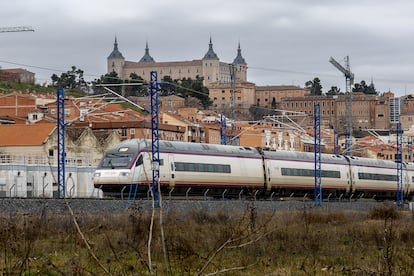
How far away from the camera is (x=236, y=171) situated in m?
45.4

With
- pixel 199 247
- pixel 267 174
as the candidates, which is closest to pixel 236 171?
pixel 267 174

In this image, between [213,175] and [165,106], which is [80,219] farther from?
[165,106]

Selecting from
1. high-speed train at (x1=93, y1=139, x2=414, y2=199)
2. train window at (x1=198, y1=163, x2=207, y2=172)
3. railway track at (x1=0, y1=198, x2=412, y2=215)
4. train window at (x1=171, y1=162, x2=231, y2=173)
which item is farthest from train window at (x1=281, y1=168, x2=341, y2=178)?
train window at (x1=198, y1=163, x2=207, y2=172)

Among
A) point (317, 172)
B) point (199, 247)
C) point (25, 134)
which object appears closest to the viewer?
point (199, 247)

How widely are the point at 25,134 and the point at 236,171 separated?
2532cm

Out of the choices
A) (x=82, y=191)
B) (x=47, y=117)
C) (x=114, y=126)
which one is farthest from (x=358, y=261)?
(x=47, y=117)

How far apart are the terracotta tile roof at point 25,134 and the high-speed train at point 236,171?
20.6 meters

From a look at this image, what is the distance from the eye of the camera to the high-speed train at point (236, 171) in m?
39.6

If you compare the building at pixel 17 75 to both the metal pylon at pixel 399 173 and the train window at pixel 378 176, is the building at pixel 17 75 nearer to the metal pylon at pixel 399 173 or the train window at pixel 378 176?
the train window at pixel 378 176

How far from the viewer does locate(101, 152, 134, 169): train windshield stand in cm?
→ 3941

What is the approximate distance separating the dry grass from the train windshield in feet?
26.9

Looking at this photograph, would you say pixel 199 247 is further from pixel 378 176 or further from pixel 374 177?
pixel 378 176

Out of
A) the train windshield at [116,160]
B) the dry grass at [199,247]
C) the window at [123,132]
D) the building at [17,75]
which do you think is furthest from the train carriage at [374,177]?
the building at [17,75]

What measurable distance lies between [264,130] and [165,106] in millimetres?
78194
